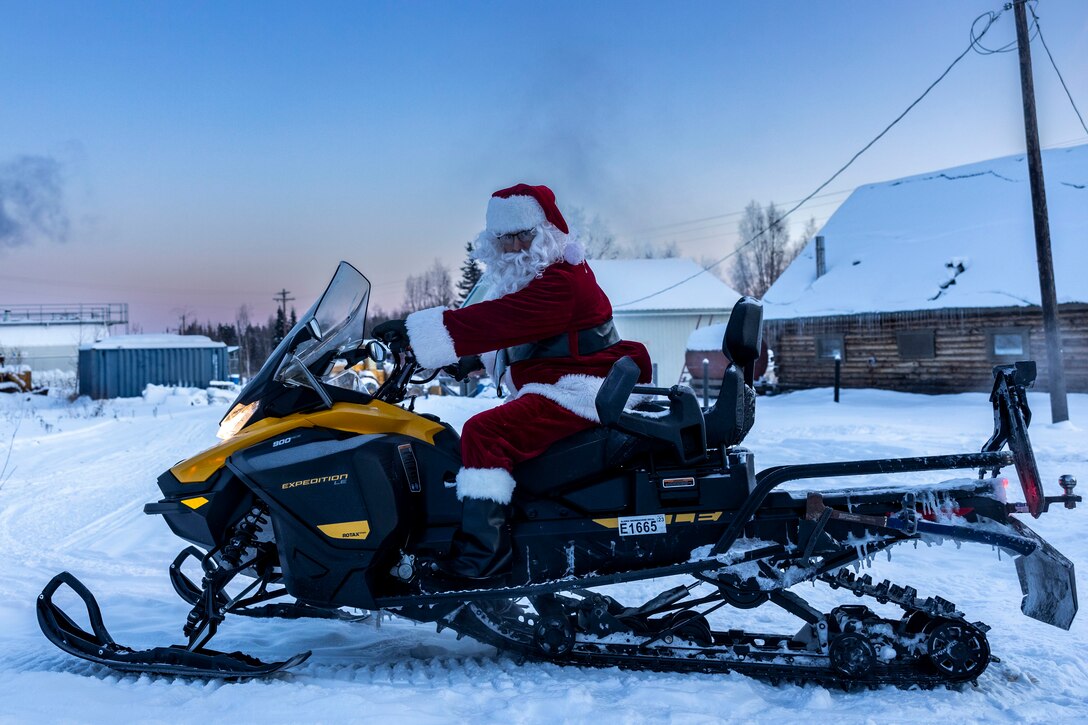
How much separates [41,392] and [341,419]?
32.1 meters

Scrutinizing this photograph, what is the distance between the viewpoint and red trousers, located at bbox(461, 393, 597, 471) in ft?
9.46

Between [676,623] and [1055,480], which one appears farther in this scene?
[1055,480]

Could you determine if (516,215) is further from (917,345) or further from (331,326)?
(917,345)

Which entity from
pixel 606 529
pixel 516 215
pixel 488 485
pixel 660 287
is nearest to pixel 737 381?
pixel 606 529

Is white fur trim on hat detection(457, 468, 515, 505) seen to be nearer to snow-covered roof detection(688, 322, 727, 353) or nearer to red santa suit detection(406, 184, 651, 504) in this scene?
red santa suit detection(406, 184, 651, 504)

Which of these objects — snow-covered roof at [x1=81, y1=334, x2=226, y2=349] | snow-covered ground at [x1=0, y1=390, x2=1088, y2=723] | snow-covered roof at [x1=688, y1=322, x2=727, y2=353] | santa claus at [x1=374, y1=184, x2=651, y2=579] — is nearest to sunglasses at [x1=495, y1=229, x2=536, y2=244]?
santa claus at [x1=374, y1=184, x2=651, y2=579]

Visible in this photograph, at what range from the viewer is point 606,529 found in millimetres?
2959

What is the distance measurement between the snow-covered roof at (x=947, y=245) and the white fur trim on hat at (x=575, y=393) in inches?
717

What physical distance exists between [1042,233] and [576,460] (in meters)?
11.9

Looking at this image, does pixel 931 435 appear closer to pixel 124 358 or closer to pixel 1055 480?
pixel 1055 480

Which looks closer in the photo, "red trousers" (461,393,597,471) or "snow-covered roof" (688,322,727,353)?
"red trousers" (461,393,597,471)

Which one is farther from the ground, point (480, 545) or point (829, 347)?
point (829, 347)

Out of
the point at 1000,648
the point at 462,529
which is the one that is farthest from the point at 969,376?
the point at 462,529

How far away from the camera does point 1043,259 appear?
1180cm
